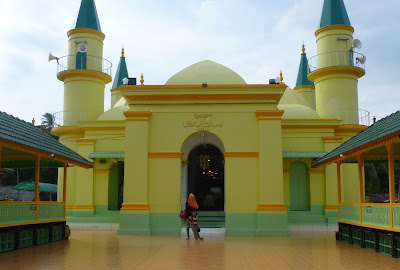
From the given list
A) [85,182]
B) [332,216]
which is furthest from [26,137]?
[332,216]

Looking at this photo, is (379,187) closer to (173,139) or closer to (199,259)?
(173,139)

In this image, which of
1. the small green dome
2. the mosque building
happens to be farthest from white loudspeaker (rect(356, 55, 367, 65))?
the small green dome

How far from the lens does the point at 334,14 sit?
2503 centimetres

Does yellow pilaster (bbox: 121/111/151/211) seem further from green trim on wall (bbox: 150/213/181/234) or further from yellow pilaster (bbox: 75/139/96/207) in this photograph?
yellow pilaster (bbox: 75/139/96/207)

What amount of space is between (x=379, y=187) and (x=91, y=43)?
2769 centimetres

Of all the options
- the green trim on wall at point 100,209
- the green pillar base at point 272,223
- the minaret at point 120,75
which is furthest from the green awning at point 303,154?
the minaret at point 120,75

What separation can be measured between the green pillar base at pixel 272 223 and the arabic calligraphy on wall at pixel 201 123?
3.93 meters

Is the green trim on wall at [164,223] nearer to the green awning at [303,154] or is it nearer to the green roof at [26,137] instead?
the green roof at [26,137]

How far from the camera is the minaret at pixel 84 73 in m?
25.4

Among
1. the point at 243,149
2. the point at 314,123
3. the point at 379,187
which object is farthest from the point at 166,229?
the point at 379,187

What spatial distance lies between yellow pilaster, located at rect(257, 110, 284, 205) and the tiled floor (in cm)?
209

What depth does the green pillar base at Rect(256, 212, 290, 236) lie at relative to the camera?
58.1ft

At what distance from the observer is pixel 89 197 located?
22859 millimetres

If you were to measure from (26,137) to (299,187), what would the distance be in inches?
540
